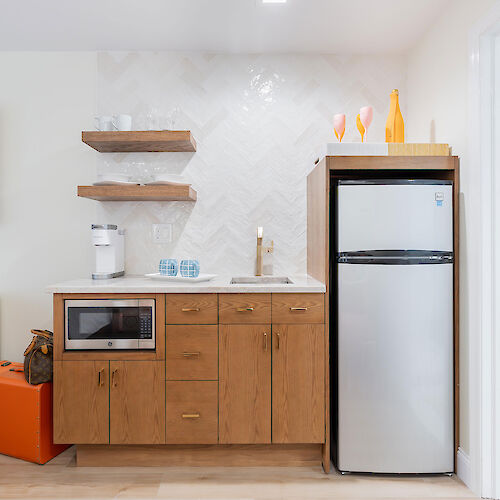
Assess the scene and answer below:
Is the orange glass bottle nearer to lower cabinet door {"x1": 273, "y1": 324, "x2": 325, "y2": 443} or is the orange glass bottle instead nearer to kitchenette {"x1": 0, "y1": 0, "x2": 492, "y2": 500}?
kitchenette {"x1": 0, "y1": 0, "x2": 492, "y2": 500}

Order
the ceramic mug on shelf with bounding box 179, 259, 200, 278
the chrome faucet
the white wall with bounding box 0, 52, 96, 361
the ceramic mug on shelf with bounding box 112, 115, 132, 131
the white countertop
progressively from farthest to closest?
1. the white wall with bounding box 0, 52, 96, 361
2. the chrome faucet
3. the ceramic mug on shelf with bounding box 112, 115, 132, 131
4. the ceramic mug on shelf with bounding box 179, 259, 200, 278
5. the white countertop

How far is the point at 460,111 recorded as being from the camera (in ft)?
7.50

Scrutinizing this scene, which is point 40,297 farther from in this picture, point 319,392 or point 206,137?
point 319,392

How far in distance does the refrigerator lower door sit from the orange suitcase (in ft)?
5.73

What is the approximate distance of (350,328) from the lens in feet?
7.48

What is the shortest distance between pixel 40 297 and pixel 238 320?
1590mm

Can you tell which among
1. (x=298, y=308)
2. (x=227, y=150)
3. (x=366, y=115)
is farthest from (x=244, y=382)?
(x=366, y=115)

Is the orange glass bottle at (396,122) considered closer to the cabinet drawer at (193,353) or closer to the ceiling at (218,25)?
the ceiling at (218,25)

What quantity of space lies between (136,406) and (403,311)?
1.53m

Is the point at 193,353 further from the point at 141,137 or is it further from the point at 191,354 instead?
the point at 141,137

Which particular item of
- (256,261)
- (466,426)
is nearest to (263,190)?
(256,261)

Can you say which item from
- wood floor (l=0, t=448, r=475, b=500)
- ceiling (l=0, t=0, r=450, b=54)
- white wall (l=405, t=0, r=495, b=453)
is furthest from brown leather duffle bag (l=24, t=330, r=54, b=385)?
white wall (l=405, t=0, r=495, b=453)

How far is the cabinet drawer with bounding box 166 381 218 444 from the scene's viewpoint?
2.36 metres

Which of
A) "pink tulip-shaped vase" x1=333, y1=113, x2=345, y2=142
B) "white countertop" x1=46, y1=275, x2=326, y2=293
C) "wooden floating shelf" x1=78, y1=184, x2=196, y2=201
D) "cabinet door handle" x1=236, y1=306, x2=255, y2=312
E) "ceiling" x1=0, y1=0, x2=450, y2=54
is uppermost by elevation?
"ceiling" x1=0, y1=0, x2=450, y2=54
